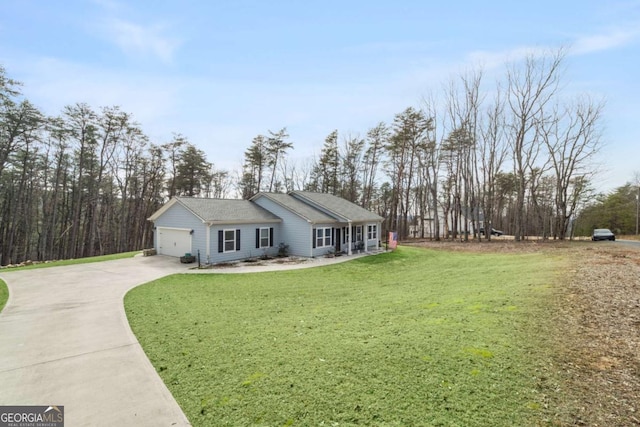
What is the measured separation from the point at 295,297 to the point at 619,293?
28.0ft

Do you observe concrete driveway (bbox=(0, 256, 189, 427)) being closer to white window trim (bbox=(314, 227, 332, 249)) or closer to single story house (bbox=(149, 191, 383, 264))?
single story house (bbox=(149, 191, 383, 264))

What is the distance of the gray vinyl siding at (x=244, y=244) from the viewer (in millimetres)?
16219

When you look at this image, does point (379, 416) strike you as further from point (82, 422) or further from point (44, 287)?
point (44, 287)

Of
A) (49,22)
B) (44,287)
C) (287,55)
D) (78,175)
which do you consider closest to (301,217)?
(287,55)

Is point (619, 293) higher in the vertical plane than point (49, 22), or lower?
lower

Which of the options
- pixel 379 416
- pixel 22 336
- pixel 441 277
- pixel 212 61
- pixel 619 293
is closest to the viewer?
pixel 379 416

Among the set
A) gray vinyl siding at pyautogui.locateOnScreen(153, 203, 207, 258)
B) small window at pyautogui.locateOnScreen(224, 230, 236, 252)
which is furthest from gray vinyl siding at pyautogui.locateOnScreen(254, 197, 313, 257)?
gray vinyl siding at pyautogui.locateOnScreen(153, 203, 207, 258)

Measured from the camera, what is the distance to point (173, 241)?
17891mm

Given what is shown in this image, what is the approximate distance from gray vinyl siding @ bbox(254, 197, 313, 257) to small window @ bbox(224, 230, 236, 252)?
341 cm

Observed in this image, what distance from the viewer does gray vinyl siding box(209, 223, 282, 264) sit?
1622 centimetres

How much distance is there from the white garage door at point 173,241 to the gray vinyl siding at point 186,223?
0.31 meters

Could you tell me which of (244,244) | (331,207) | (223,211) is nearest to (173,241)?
(223,211)

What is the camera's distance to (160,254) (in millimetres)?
18547

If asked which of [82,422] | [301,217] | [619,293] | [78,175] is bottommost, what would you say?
[82,422]
